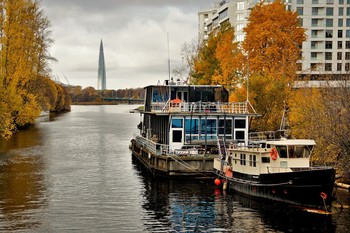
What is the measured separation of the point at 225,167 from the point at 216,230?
1279 centimetres

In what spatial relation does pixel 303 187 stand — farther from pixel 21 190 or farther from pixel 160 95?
pixel 160 95

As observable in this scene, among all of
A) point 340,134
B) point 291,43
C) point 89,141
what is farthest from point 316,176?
point 89,141

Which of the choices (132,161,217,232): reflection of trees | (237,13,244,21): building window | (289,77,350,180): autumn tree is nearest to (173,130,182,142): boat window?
(132,161,217,232): reflection of trees

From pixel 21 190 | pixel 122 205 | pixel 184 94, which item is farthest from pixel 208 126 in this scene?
pixel 21 190

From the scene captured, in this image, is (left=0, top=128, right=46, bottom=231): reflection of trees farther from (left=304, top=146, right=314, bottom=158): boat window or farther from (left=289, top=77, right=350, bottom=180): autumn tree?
(left=289, top=77, right=350, bottom=180): autumn tree

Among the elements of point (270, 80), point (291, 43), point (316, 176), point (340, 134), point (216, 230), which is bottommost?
point (216, 230)

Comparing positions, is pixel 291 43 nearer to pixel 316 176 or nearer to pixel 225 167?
pixel 225 167

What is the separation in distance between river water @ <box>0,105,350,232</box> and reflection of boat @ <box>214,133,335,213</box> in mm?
907

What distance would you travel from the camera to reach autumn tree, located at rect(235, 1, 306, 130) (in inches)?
2376

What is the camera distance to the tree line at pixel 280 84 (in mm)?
42406

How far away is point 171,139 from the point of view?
4950 centimetres

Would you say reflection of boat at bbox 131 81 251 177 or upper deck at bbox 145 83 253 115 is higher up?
upper deck at bbox 145 83 253 115

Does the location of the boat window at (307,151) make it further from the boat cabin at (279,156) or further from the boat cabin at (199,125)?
the boat cabin at (199,125)

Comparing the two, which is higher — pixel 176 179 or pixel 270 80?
pixel 270 80
